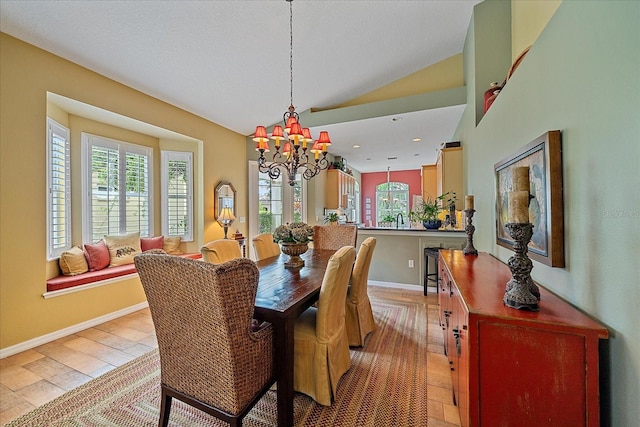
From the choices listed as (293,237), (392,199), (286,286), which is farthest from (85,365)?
(392,199)

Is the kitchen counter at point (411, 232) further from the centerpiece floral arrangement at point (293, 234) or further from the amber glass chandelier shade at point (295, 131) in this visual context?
the amber glass chandelier shade at point (295, 131)

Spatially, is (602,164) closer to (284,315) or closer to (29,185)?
(284,315)

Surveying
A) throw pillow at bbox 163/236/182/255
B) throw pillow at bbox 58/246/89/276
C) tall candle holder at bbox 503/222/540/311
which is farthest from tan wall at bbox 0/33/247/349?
tall candle holder at bbox 503/222/540/311

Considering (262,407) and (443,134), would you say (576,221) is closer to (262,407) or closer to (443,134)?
(262,407)

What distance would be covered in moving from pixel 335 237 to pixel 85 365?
275cm

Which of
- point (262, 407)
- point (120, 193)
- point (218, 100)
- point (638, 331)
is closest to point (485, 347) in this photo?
point (638, 331)

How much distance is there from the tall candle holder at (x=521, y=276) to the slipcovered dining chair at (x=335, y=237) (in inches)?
93.9

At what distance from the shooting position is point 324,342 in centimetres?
176

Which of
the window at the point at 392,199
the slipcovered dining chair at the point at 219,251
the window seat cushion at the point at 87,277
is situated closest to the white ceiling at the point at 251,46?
the slipcovered dining chair at the point at 219,251

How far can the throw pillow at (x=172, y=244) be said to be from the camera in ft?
13.9

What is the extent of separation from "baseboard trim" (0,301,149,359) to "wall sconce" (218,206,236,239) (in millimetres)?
1608

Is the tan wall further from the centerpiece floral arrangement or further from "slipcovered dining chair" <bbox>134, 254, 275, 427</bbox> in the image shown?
the centerpiece floral arrangement

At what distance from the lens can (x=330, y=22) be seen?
9.66 feet

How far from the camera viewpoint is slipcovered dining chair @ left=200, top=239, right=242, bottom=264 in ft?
7.70
